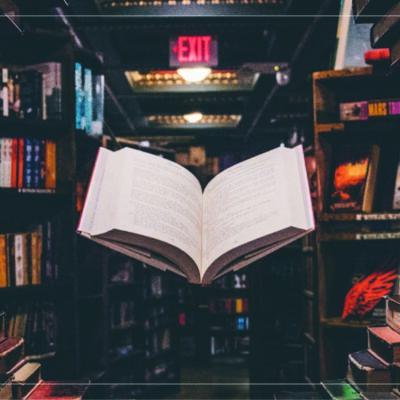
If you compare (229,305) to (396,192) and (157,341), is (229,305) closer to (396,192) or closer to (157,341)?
(157,341)

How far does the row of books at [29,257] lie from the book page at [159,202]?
1.21 meters

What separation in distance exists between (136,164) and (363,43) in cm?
155

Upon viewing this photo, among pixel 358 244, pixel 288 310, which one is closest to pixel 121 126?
pixel 288 310

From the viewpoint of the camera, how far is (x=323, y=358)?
210 cm

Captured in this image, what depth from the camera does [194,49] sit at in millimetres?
3934

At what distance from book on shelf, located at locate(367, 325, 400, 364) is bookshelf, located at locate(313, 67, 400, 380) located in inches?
39.1

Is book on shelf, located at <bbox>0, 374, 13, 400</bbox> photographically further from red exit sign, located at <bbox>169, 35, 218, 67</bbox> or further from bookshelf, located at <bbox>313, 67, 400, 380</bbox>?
red exit sign, located at <bbox>169, 35, 218, 67</bbox>

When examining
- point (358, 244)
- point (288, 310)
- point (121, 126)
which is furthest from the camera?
point (121, 126)

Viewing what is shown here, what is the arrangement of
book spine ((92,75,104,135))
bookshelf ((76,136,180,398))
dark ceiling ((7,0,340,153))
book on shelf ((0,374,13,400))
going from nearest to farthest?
book on shelf ((0,374,13,400)), book spine ((92,75,104,135)), bookshelf ((76,136,180,398)), dark ceiling ((7,0,340,153))

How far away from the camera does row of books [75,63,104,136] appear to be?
7.33 feet

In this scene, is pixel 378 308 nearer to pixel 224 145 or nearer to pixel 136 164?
pixel 136 164

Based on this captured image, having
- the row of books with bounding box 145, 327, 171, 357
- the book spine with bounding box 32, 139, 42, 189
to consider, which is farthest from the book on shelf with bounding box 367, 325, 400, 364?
the row of books with bounding box 145, 327, 171, 357

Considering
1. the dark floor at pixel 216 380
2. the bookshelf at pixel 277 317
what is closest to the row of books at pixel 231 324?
the dark floor at pixel 216 380

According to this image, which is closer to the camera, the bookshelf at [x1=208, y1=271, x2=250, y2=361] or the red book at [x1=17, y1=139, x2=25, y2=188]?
the red book at [x1=17, y1=139, x2=25, y2=188]
